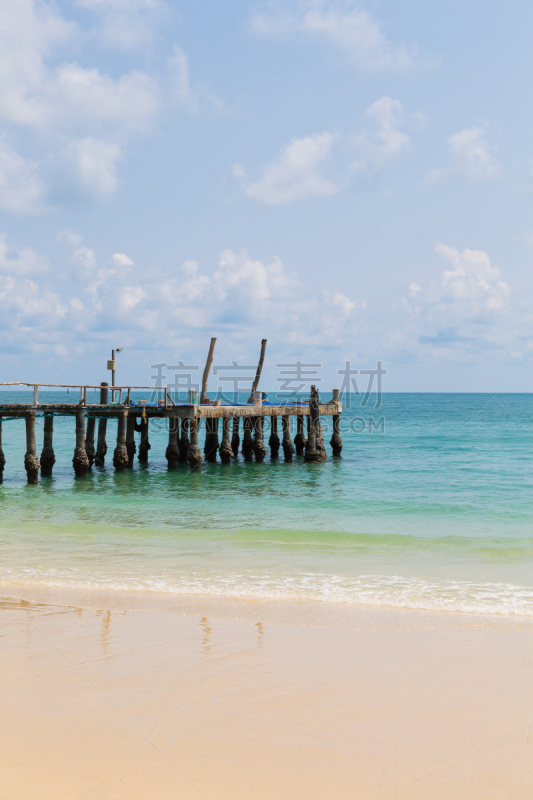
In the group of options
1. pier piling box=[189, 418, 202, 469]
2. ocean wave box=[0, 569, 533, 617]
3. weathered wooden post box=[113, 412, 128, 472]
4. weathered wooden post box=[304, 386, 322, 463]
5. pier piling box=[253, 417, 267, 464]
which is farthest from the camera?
pier piling box=[253, 417, 267, 464]

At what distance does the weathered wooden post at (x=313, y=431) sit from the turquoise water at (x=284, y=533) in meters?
0.72

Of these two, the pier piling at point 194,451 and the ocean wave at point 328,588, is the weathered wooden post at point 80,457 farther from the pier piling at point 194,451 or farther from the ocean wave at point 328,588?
the ocean wave at point 328,588

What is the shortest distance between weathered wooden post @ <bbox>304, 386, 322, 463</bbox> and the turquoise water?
2.35 feet

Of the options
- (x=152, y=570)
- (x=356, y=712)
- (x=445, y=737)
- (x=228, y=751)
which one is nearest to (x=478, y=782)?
(x=445, y=737)

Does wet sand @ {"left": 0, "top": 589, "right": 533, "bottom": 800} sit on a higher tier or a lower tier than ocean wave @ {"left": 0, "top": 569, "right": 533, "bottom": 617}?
higher

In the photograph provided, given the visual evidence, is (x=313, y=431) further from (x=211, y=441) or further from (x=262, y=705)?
(x=262, y=705)

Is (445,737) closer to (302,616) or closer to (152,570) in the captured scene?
(302,616)

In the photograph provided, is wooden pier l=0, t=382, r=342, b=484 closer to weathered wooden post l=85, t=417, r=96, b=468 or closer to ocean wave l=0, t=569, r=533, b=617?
weathered wooden post l=85, t=417, r=96, b=468

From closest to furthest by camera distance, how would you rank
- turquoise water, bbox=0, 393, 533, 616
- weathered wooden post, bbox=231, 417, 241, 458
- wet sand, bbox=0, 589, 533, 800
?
wet sand, bbox=0, 589, 533, 800 → turquoise water, bbox=0, 393, 533, 616 → weathered wooden post, bbox=231, 417, 241, 458

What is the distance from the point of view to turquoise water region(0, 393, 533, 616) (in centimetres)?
978

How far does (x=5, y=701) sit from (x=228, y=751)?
6.81ft

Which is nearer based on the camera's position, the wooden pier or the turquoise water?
the turquoise water

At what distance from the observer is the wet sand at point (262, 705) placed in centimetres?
436

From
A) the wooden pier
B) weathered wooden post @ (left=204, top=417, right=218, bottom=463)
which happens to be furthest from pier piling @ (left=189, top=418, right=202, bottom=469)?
weathered wooden post @ (left=204, top=417, right=218, bottom=463)
